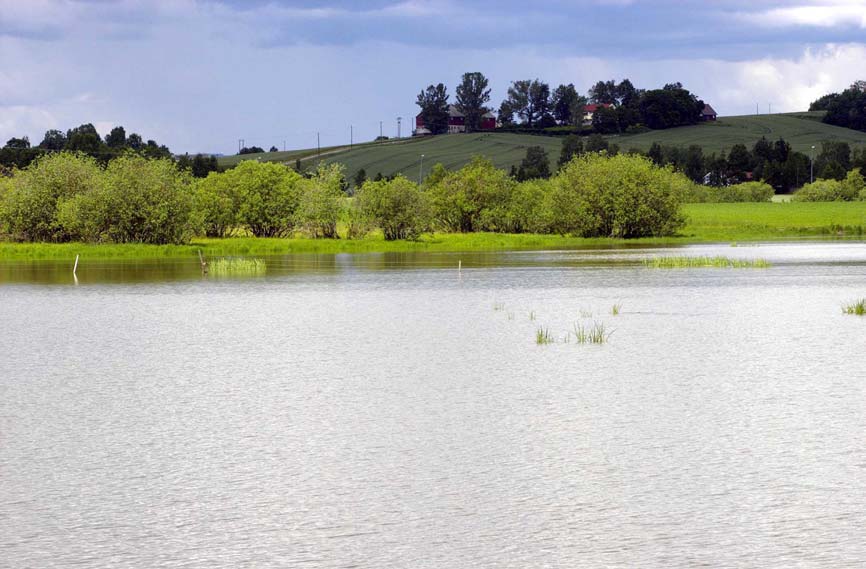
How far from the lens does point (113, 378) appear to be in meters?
31.1

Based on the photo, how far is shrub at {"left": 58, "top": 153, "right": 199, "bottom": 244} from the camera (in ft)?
364

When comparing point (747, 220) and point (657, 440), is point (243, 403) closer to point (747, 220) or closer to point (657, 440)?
point (657, 440)

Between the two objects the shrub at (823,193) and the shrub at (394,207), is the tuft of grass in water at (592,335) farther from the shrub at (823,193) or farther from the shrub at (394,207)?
the shrub at (823,193)

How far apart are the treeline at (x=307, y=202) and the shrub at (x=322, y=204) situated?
0.50 ft

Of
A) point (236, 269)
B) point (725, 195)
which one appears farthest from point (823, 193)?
point (236, 269)

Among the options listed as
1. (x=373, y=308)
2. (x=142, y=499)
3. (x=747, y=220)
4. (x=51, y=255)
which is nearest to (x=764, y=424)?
(x=142, y=499)

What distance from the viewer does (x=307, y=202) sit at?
12788 centimetres

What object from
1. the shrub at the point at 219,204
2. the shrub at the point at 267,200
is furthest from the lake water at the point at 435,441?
the shrub at the point at 219,204

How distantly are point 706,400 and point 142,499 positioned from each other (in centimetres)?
1311

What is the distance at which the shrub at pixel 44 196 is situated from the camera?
114875mm

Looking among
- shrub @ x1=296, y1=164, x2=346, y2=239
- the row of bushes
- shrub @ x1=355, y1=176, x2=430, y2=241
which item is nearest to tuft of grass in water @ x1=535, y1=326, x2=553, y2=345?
shrub @ x1=355, y1=176, x2=430, y2=241

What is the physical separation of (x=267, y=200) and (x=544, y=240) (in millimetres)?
31701

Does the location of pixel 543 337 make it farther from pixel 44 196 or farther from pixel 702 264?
pixel 44 196

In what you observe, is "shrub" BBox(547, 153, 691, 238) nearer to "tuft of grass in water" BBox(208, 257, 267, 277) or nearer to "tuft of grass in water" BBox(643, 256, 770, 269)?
"tuft of grass in water" BBox(643, 256, 770, 269)
